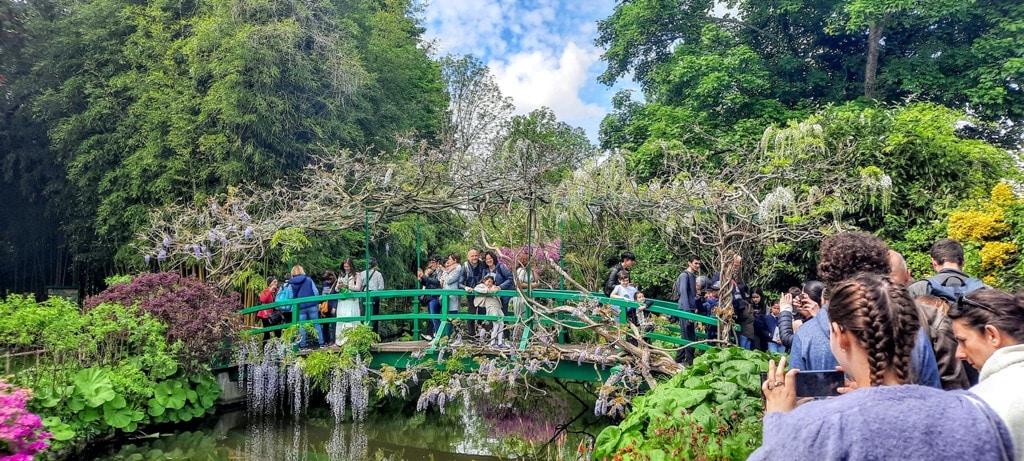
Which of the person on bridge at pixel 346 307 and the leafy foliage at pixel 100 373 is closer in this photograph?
the leafy foliage at pixel 100 373

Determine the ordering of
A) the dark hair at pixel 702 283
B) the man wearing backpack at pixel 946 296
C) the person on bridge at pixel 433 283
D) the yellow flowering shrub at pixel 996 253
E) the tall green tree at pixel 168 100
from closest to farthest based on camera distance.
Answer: the man wearing backpack at pixel 946 296, the yellow flowering shrub at pixel 996 253, the dark hair at pixel 702 283, the person on bridge at pixel 433 283, the tall green tree at pixel 168 100

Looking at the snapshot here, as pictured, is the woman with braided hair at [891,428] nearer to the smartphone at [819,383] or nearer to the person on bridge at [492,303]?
the smartphone at [819,383]

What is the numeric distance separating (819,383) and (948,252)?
2200mm

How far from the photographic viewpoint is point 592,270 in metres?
10.3

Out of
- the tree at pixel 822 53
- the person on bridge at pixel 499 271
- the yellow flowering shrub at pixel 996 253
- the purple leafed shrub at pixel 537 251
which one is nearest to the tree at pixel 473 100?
the tree at pixel 822 53

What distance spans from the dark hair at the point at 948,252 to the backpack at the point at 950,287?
13 cm

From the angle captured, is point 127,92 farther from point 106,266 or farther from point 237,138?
point 106,266

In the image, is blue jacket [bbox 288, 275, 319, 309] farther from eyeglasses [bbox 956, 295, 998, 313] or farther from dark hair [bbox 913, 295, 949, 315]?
eyeglasses [bbox 956, 295, 998, 313]

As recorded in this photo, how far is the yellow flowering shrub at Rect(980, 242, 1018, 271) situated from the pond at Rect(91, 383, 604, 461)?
15.3 feet

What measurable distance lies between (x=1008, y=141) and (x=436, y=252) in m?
12.3

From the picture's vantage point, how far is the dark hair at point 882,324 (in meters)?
1.33

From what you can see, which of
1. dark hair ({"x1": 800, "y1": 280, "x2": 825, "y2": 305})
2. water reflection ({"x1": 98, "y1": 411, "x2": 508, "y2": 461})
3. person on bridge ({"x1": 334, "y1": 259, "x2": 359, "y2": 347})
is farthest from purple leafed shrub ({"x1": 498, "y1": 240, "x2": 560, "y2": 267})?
dark hair ({"x1": 800, "y1": 280, "x2": 825, "y2": 305})

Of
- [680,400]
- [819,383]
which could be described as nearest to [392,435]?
[680,400]

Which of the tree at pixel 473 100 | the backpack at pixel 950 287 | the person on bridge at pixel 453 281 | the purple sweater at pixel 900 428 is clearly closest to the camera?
the purple sweater at pixel 900 428
